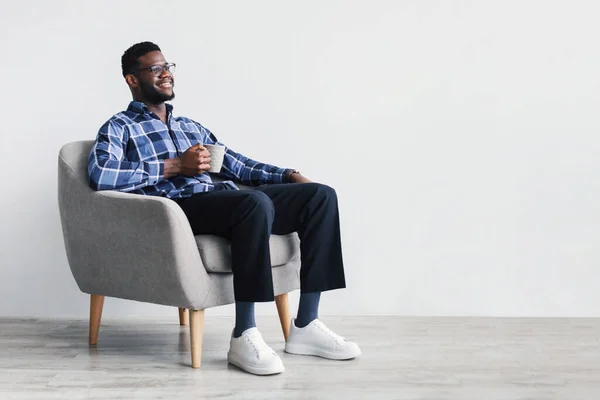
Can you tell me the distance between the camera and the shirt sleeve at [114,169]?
7.96 ft

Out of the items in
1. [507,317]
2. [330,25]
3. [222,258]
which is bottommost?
[507,317]

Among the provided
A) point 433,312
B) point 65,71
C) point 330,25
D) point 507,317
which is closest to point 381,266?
point 433,312

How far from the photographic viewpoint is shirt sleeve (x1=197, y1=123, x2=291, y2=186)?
9.30 ft

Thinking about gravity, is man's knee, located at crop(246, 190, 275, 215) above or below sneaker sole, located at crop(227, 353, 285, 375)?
above

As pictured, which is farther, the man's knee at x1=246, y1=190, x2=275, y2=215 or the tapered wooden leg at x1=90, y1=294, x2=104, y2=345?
the tapered wooden leg at x1=90, y1=294, x2=104, y2=345

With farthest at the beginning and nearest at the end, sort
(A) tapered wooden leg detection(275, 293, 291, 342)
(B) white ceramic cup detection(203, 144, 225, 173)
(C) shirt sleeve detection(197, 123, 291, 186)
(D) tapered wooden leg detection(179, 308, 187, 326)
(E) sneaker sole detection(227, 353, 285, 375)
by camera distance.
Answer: (D) tapered wooden leg detection(179, 308, 187, 326)
(C) shirt sleeve detection(197, 123, 291, 186)
(A) tapered wooden leg detection(275, 293, 291, 342)
(B) white ceramic cup detection(203, 144, 225, 173)
(E) sneaker sole detection(227, 353, 285, 375)

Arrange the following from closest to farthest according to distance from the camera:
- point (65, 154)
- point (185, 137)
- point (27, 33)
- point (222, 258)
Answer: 1. point (222, 258)
2. point (65, 154)
3. point (185, 137)
4. point (27, 33)

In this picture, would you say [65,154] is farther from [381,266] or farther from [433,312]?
[433,312]

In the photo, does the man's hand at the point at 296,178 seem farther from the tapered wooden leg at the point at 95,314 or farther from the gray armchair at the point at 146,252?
the tapered wooden leg at the point at 95,314

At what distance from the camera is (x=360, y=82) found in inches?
129

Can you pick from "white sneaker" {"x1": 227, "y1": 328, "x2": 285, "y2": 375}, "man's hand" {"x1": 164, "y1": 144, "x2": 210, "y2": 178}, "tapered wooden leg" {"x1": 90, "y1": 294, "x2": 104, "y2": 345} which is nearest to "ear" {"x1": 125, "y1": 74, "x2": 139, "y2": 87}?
"man's hand" {"x1": 164, "y1": 144, "x2": 210, "y2": 178}

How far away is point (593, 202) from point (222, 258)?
172cm

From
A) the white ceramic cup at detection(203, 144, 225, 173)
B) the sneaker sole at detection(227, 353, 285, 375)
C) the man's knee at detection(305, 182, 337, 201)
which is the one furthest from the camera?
the man's knee at detection(305, 182, 337, 201)

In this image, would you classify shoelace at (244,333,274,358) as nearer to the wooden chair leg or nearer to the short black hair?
the wooden chair leg
